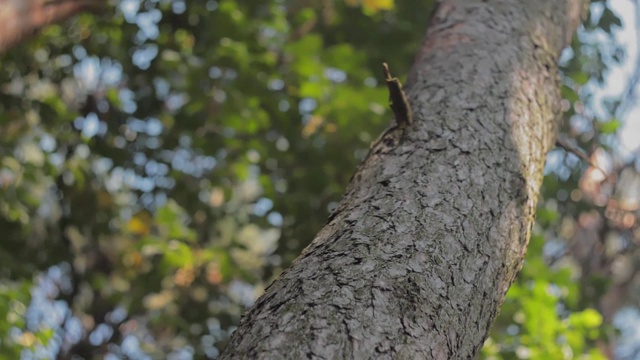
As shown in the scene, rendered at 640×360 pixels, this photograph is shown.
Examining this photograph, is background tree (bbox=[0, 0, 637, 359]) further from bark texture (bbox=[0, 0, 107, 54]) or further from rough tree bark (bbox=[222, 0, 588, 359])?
rough tree bark (bbox=[222, 0, 588, 359])

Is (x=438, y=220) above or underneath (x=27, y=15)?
underneath

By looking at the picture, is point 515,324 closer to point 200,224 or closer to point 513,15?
point 513,15

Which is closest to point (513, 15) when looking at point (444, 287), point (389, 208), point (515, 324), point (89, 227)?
point (389, 208)

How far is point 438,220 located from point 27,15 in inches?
88.0

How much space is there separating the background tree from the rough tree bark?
117 centimetres

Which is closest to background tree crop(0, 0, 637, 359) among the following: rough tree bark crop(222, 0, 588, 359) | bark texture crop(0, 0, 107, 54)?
bark texture crop(0, 0, 107, 54)

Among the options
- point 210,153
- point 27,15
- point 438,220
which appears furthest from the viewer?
point 210,153

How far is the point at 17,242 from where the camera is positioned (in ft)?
11.7

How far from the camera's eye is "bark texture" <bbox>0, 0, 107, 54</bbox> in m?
2.57

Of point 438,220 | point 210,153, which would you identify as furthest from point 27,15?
point 438,220

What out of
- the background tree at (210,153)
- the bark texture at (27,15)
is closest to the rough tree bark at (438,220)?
the background tree at (210,153)

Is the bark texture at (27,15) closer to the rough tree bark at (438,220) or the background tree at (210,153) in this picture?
the background tree at (210,153)

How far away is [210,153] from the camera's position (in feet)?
10.9

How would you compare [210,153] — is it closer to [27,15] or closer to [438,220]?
[27,15]
